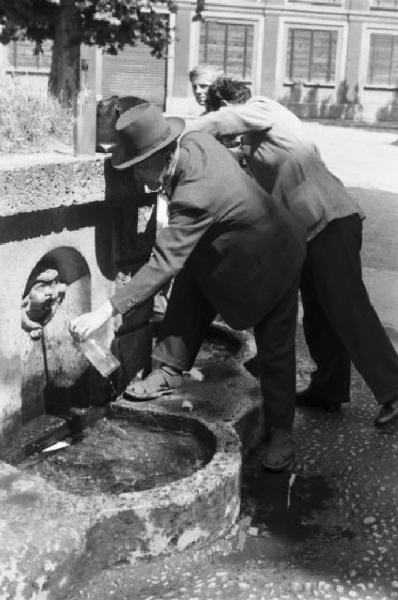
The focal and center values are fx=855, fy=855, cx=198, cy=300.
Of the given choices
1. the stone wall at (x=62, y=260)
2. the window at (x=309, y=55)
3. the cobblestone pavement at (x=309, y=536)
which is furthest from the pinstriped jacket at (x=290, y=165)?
the window at (x=309, y=55)

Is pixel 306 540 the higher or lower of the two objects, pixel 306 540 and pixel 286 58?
the lower

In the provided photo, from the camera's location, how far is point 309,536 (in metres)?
3.02

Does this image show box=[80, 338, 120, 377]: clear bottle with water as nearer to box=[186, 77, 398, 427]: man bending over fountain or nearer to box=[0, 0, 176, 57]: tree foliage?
box=[186, 77, 398, 427]: man bending over fountain

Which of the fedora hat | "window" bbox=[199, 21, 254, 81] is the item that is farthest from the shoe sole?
"window" bbox=[199, 21, 254, 81]

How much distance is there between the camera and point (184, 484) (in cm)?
281

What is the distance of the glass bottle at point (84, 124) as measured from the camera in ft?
10.9

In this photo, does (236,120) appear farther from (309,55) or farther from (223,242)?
(309,55)

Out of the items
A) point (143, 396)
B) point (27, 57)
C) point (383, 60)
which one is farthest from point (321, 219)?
point (383, 60)

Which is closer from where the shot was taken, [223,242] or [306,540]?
[306,540]

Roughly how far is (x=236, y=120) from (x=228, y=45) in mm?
27519

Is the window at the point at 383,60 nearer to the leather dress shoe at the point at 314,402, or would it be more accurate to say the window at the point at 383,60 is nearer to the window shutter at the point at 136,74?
the window shutter at the point at 136,74

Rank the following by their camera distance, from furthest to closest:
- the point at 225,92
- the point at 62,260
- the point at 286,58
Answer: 1. the point at 286,58
2. the point at 225,92
3. the point at 62,260

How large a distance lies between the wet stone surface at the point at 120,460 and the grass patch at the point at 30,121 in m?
1.19

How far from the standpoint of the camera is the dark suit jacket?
9.66 ft
